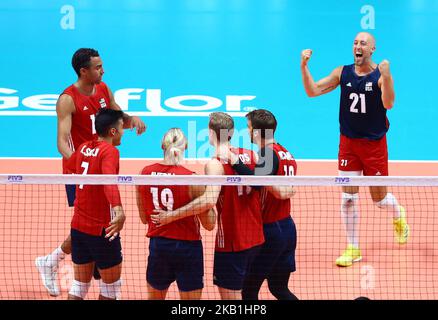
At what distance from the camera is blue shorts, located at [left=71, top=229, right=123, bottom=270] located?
7.36 m

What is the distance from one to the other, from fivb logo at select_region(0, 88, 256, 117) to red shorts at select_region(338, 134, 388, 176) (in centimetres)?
433

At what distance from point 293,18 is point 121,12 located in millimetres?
3614

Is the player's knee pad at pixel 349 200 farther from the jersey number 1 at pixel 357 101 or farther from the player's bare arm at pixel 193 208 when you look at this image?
the player's bare arm at pixel 193 208

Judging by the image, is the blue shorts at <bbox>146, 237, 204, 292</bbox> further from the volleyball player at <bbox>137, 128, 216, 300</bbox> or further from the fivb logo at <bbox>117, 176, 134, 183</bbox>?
the fivb logo at <bbox>117, 176, 134, 183</bbox>

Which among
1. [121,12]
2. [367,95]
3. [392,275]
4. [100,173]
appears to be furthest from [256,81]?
[100,173]

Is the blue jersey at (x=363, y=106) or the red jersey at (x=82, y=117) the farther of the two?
the blue jersey at (x=363, y=106)

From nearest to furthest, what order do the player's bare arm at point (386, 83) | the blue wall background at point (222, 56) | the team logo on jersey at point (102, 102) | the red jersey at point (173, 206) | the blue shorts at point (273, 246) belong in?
the red jersey at point (173, 206)
the blue shorts at point (273, 246)
the player's bare arm at point (386, 83)
the team logo on jersey at point (102, 102)
the blue wall background at point (222, 56)

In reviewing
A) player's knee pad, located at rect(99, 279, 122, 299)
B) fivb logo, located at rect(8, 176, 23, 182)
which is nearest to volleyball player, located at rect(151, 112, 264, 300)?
player's knee pad, located at rect(99, 279, 122, 299)

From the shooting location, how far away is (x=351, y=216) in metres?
9.33

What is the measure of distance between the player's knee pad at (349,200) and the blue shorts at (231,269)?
2.55 m

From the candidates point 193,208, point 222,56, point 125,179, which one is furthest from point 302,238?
point 222,56

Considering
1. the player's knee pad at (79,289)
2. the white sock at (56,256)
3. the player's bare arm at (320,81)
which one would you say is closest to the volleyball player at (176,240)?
the player's knee pad at (79,289)

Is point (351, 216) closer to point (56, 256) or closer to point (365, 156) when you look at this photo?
point (365, 156)

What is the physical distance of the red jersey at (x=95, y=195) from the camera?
732 cm
